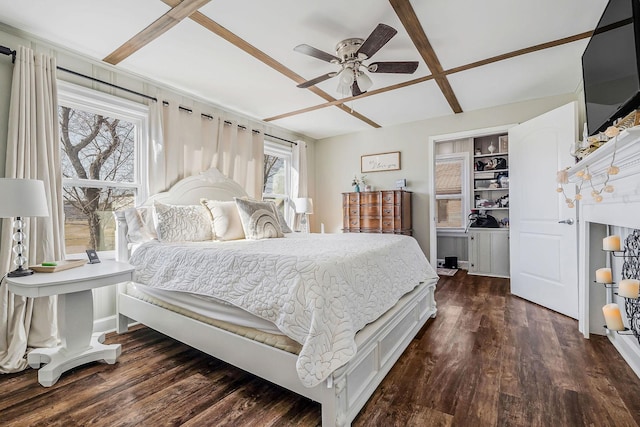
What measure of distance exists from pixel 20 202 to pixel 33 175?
2.02 ft

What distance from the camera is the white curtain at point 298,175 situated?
16.6 ft

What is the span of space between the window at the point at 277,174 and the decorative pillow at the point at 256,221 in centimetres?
163

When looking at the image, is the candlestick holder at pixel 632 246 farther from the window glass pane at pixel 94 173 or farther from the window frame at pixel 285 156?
the window glass pane at pixel 94 173

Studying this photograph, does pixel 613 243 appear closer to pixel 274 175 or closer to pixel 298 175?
pixel 298 175

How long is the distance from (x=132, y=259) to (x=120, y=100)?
158 cm

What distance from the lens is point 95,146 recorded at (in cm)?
288

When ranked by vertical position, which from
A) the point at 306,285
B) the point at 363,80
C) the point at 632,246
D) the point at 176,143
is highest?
the point at 363,80

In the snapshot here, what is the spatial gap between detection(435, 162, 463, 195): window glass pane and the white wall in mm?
1183

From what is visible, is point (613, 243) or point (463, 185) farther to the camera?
point (463, 185)

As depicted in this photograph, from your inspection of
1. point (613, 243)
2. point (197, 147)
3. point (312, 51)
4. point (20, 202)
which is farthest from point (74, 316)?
point (613, 243)

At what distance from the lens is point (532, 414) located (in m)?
1.51

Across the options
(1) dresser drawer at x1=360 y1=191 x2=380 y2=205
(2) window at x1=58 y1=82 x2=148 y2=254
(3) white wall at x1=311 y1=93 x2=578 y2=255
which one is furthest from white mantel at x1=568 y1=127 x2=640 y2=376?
(2) window at x1=58 y1=82 x2=148 y2=254

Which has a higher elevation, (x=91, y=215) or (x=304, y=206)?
(x=304, y=206)

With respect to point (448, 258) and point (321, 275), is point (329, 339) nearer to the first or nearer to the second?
point (321, 275)
